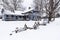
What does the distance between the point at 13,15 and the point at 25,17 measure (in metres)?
4.23

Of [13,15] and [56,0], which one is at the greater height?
[56,0]

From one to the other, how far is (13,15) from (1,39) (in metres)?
27.9

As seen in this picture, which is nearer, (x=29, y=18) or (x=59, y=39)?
(x=59, y=39)

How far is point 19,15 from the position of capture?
39.4 meters

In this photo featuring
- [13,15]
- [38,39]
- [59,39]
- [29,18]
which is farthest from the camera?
[29,18]

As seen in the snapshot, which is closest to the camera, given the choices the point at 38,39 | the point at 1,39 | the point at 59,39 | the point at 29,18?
the point at 59,39

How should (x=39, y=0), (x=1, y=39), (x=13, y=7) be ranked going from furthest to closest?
1. (x=13, y=7)
2. (x=39, y=0)
3. (x=1, y=39)

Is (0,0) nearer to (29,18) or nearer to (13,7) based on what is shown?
(13,7)

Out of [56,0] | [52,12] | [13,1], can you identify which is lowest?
[52,12]

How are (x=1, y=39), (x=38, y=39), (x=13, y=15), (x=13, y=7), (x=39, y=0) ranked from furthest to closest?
(x=13, y=7)
(x=39, y=0)
(x=13, y=15)
(x=1, y=39)
(x=38, y=39)

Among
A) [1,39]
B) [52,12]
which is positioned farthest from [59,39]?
[52,12]

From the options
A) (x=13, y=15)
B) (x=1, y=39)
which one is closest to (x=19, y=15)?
(x=13, y=15)

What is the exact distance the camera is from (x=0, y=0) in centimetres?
5569

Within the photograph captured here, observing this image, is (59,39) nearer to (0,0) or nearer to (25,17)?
(25,17)
